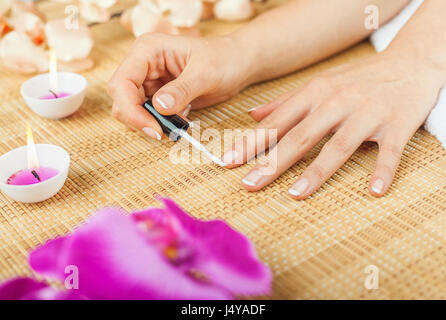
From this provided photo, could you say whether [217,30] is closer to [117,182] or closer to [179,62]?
[179,62]

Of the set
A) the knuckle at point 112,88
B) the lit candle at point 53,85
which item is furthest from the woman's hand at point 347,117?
the lit candle at point 53,85

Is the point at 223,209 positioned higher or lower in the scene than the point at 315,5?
lower

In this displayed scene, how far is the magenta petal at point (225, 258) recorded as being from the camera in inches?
18.5

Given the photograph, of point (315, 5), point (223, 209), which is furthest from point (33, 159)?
point (315, 5)

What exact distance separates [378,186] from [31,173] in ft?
1.53

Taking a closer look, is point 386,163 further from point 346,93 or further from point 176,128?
point 176,128

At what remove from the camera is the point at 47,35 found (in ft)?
3.32

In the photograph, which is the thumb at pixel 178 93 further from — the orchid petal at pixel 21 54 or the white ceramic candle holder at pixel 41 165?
the orchid petal at pixel 21 54

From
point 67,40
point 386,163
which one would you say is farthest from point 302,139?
point 67,40

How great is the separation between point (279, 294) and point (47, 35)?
0.75 metres

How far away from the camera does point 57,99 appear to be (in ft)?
2.72

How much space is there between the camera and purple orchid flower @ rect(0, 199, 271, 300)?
1.48 ft

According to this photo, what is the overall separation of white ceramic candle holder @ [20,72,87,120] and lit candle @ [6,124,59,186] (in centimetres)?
17

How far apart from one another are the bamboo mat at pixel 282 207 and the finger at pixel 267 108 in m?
0.02
